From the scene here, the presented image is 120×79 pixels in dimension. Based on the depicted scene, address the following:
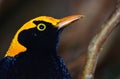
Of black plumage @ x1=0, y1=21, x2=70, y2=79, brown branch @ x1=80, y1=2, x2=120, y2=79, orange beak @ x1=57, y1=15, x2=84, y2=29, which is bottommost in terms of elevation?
brown branch @ x1=80, y1=2, x2=120, y2=79

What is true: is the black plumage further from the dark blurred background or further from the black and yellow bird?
the dark blurred background

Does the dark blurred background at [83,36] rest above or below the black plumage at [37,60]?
above

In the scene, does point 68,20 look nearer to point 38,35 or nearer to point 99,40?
point 38,35

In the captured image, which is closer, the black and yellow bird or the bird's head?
the black and yellow bird

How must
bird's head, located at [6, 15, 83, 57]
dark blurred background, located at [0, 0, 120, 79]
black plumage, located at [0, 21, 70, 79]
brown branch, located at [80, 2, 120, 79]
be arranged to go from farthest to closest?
1. dark blurred background, located at [0, 0, 120, 79]
2. bird's head, located at [6, 15, 83, 57]
3. black plumage, located at [0, 21, 70, 79]
4. brown branch, located at [80, 2, 120, 79]

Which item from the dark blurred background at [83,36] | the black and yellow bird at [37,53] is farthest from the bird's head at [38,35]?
the dark blurred background at [83,36]

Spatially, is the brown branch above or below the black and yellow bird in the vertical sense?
below

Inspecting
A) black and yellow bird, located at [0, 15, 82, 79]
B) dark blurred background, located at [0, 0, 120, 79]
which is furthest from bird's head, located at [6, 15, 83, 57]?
dark blurred background, located at [0, 0, 120, 79]

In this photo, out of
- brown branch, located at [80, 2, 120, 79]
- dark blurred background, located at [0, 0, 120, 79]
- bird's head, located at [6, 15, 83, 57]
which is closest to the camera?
brown branch, located at [80, 2, 120, 79]

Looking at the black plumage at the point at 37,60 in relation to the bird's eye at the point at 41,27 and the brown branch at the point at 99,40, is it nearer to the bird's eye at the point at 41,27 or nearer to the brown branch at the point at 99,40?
the bird's eye at the point at 41,27
